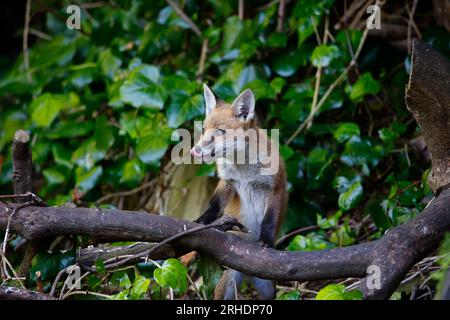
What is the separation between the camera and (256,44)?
711cm

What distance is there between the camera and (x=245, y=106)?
16.7 ft

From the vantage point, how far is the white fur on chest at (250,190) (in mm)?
5066

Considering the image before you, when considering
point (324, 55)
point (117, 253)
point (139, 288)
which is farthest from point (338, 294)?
point (324, 55)

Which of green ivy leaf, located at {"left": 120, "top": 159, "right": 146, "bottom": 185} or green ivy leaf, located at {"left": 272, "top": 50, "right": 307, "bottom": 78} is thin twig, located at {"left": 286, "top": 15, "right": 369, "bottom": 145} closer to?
green ivy leaf, located at {"left": 272, "top": 50, "right": 307, "bottom": 78}

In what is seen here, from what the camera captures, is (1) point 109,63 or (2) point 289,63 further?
(1) point 109,63

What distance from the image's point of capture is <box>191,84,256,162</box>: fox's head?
493cm

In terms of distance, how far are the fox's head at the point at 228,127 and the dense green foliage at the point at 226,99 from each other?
108 centimetres

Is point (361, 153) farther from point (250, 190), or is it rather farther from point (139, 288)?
point (139, 288)

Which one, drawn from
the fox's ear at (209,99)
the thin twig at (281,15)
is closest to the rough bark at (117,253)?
the fox's ear at (209,99)

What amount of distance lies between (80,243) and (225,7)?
4.30m

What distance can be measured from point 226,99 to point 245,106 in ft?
4.78

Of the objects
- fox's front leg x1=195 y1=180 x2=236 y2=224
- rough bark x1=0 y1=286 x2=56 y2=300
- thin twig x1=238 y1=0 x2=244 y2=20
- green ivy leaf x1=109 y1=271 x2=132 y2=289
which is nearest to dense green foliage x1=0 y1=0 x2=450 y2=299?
thin twig x1=238 y1=0 x2=244 y2=20
